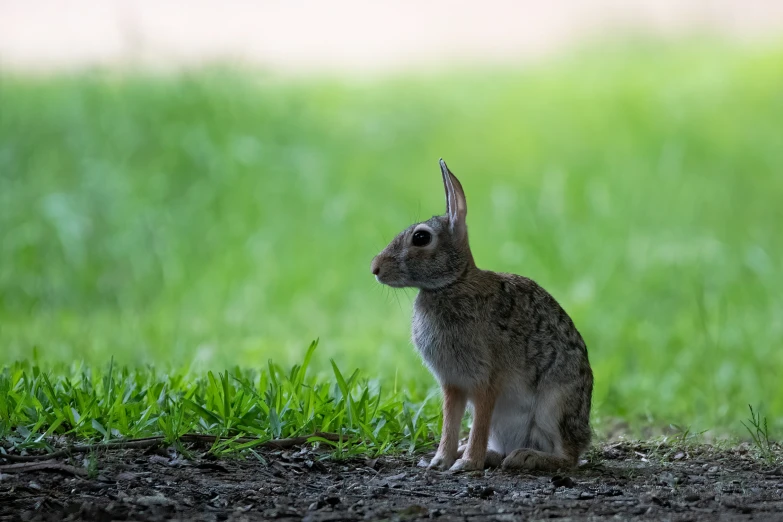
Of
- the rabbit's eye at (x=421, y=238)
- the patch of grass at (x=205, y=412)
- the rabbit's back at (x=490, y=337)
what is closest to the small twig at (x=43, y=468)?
the patch of grass at (x=205, y=412)

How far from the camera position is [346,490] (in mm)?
4363

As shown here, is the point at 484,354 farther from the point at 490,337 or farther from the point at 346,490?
the point at 346,490

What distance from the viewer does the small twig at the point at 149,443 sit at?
444cm

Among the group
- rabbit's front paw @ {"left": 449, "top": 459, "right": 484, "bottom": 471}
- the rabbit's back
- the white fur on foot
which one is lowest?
the white fur on foot

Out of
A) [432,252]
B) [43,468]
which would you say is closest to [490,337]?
[432,252]

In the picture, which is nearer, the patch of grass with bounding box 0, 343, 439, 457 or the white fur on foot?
the patch of grass with bounding box 0, 343, 439, 457

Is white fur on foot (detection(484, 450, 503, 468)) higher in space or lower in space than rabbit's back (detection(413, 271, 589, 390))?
lower

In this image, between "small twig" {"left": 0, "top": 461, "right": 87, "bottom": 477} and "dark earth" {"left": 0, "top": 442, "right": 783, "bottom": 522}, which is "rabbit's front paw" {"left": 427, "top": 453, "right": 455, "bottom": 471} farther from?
"small twig" {"left": 0, "top": 461, "right": 87, "bottom": 477}

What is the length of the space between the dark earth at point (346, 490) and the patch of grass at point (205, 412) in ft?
0.47

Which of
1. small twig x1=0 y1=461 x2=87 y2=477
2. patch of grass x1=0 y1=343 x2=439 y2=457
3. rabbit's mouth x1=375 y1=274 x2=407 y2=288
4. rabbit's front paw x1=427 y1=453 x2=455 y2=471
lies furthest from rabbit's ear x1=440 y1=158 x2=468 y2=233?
small twig x1=0 y1=461 x2=87 y2=477

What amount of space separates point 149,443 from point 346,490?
96 cm

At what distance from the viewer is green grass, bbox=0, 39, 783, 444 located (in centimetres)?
857

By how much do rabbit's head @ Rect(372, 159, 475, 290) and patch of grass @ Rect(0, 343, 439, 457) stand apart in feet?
1.89

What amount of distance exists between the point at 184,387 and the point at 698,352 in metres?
4.90
